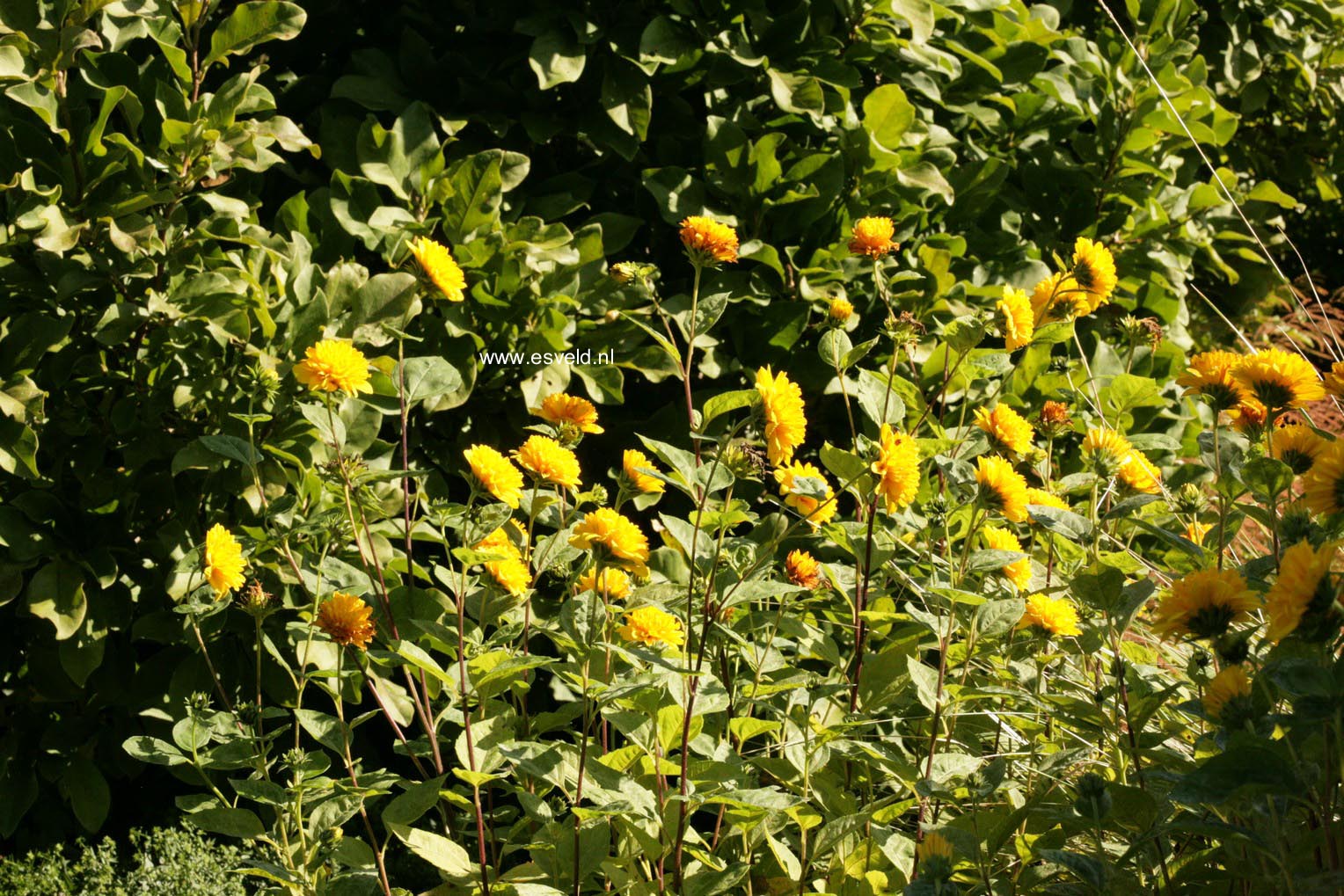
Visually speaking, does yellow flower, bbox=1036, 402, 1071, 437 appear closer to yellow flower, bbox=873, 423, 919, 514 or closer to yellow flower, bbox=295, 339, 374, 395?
yellow flower, bbox=873, 423, 919, 514

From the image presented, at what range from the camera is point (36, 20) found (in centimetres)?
176

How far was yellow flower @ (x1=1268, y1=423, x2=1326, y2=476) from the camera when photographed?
1.32m

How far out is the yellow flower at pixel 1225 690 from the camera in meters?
1.15

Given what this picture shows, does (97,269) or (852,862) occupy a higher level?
(97,269)

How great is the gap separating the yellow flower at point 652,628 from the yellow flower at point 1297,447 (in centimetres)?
72

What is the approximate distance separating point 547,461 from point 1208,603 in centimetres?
75

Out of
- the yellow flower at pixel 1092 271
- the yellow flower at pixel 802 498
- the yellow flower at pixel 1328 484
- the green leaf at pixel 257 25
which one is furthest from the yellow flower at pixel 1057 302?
the green leaf at pixel 257 25

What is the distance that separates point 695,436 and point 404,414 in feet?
1.24

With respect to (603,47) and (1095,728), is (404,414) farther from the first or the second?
(603,47)

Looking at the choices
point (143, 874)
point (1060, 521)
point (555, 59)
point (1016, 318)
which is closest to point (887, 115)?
point (555, 59)

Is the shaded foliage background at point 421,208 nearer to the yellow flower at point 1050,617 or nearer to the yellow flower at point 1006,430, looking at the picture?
the yellow flower at point 1006,430

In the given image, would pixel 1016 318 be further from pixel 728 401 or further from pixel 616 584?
pixel 616 584

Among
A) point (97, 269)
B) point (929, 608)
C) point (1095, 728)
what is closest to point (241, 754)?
point (97, 269)

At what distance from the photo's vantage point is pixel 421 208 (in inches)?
84.2
